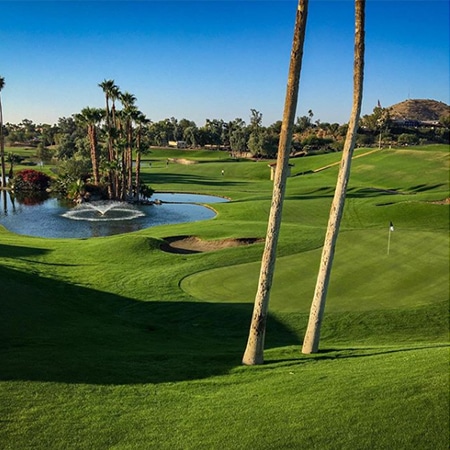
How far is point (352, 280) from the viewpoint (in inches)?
778

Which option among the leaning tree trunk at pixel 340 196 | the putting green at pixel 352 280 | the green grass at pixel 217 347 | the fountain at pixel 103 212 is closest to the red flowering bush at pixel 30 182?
the fountain at pixel 103 212

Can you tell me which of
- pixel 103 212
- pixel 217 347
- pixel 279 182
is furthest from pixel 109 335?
pixel 103 212

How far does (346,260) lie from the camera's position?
22.6m

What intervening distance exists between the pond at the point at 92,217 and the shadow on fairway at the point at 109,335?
23.3 metres

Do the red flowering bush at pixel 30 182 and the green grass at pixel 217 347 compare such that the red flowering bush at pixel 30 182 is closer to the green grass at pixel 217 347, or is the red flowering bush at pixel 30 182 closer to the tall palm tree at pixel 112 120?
the tall palm tree at pixel 112 120

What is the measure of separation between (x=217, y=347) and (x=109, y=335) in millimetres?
3011

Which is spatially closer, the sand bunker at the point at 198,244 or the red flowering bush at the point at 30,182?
the sand bunker at the point at 198,244

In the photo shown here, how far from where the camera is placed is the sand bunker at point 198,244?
2897cm

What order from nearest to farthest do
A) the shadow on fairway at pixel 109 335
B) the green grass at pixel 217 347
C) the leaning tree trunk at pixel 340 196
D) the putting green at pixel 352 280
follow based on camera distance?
the green grass at pixel 217 347
the shadow on fairway at pixel 109 335
the leaning tree trunk at pixel 340 196
the putting green at pixel 352 280

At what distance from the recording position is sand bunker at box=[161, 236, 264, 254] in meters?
29.0

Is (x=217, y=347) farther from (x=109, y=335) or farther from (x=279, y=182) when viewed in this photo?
(x=279, y=182)

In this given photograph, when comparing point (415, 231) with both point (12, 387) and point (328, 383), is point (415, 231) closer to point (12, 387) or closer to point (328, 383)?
point (328, 383)

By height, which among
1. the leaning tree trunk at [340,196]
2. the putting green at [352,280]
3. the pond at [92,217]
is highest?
the leaning tree trunk at [340,196]

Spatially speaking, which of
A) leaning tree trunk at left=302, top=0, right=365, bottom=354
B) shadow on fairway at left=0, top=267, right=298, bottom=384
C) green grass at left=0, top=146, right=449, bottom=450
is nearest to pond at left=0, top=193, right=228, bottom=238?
green grass at left=0, top=146, right=449, bottom=450
